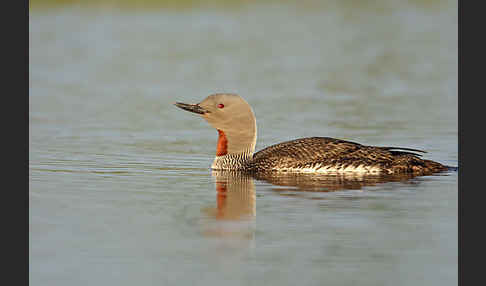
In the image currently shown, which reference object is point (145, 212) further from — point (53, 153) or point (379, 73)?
point (379, 73)

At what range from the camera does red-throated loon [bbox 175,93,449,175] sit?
9477 millimetres

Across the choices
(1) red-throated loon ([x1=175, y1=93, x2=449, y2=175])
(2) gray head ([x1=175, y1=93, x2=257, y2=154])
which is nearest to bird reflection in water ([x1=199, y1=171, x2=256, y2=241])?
(1) red-throated loon ([x1=175, y1=93, x2=449, y2=175])

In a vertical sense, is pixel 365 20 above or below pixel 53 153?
above

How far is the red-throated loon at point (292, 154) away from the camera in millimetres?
9477

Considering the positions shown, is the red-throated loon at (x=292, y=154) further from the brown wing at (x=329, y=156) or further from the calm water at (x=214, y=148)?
the calm water at (x=214, y=148)

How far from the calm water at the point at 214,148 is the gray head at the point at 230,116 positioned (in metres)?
0.46

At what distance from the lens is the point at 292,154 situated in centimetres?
957

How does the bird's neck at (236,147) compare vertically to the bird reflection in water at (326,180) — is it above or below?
above

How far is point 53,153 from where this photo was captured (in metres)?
10.7

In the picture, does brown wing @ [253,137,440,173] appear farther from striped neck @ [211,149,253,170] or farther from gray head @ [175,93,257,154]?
gray head @ [175,93,257,154]

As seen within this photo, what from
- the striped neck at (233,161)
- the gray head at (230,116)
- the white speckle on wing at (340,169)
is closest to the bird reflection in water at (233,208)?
the striped neck at (233,161)

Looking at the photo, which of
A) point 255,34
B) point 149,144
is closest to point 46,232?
point 149,144

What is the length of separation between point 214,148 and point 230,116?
1.56m

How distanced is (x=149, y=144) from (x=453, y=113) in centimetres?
439
